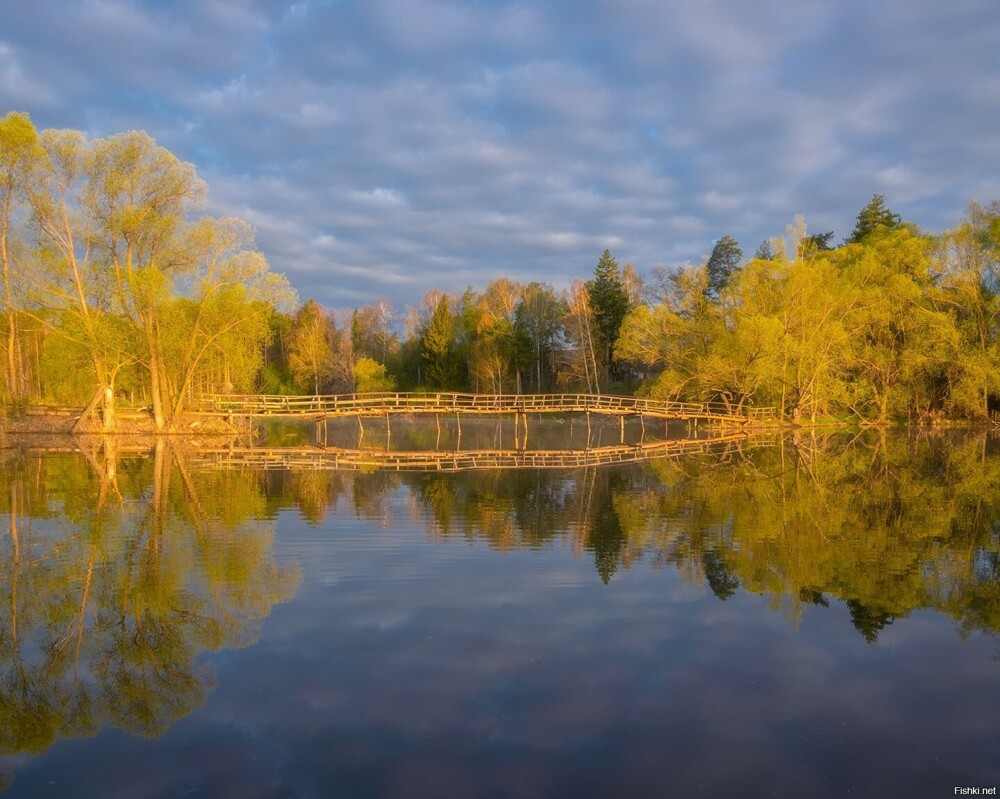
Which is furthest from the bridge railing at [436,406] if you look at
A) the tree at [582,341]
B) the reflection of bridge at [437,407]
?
the tree at [582,341]

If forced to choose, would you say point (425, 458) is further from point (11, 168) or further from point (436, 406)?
point (11, 168)

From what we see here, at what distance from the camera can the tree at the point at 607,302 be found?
212 feet

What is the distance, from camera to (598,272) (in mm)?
65875

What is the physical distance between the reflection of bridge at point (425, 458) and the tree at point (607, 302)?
28741mm

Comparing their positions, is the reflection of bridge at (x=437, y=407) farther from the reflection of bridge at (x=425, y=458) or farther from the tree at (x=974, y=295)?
the tree at (x=974, y=295)

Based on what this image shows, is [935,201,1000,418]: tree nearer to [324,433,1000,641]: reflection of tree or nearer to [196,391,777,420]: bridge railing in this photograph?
[196,391,777,420]: bridge railing

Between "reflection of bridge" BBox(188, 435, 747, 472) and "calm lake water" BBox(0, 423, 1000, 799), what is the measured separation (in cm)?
1021

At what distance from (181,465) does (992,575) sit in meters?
23.9

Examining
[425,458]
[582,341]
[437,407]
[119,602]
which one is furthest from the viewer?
[582,341]

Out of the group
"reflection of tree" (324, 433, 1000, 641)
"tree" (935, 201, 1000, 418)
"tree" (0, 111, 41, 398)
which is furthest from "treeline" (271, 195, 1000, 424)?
"tree" (0, 111, 41, 398)

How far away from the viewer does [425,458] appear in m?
30.6

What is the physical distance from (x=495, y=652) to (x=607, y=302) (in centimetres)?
5873

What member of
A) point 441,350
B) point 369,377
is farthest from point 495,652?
point 441,350

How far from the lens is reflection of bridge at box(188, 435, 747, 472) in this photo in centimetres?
2681
